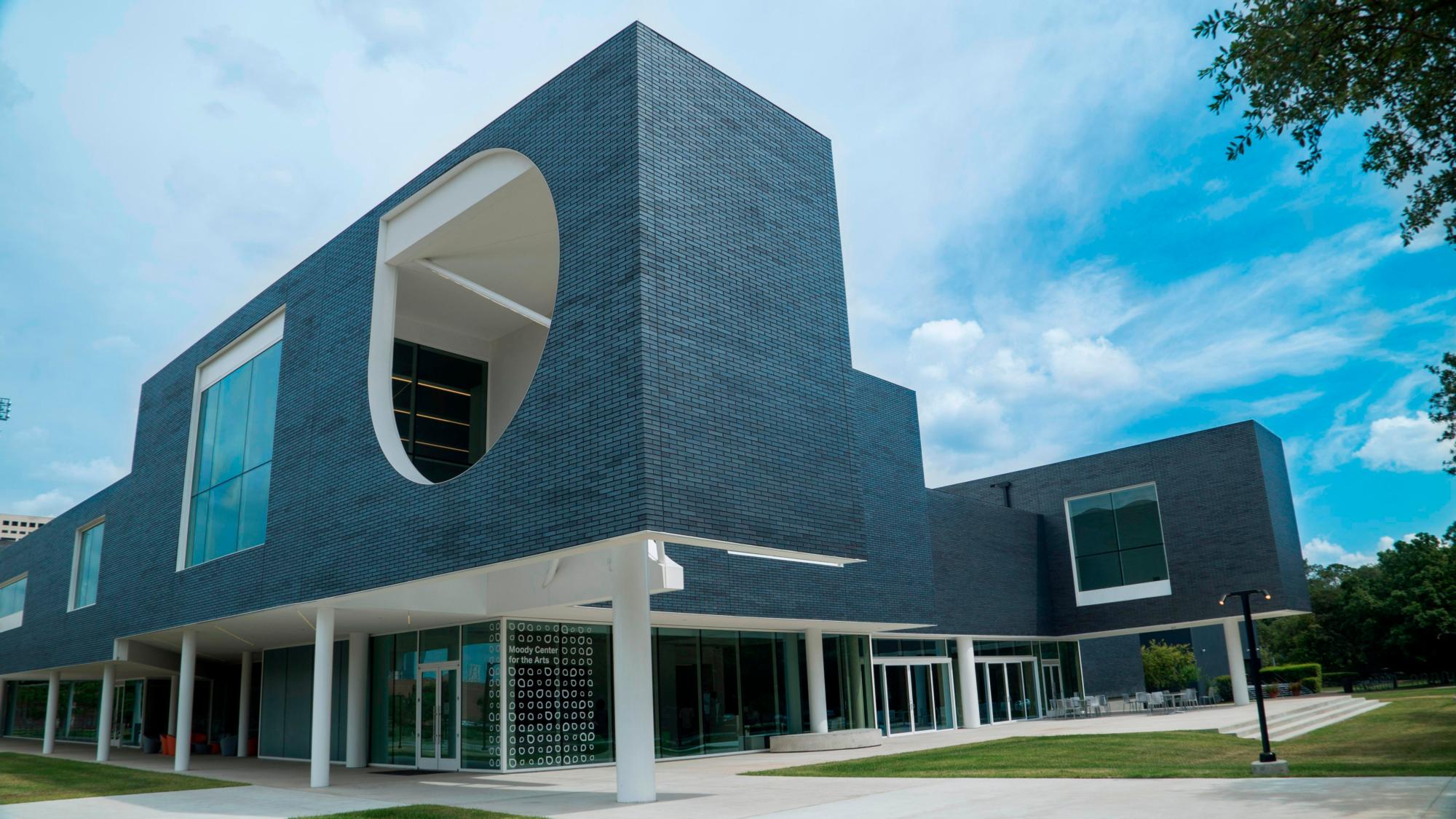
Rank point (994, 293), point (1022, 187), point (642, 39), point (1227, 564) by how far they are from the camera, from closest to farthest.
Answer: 1. point (642, 39)
2. point (1022, 187)
3. point (1227, 564)
4. point (994, 293)

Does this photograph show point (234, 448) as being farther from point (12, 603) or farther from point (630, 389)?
point (12, 603)

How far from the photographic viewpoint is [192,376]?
76.6ft

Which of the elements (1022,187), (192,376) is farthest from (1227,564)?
(192,376)

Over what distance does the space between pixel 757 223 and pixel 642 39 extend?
2.93 meters

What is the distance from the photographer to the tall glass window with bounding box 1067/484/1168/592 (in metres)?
31.3

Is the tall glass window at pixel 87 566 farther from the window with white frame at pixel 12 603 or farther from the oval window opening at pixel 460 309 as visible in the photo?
the oval window opening at pixel 460 309

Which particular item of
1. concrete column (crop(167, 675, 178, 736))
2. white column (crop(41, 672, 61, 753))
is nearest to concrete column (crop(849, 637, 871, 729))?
concrete column (crop(167, 675, 178, 736))

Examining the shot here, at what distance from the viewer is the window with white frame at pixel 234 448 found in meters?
19.7

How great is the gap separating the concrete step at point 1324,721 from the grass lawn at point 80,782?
1967 cm

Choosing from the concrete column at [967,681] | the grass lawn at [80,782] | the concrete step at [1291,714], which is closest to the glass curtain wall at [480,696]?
the grass lawn at [80,782]

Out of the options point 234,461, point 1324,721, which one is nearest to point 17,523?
point 234,461

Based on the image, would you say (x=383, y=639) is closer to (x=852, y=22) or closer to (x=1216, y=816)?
(x=852, y=22)

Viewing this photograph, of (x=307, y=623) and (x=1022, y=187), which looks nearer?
(x=307, y=623)

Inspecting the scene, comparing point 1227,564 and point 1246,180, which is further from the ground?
point 1246,180
